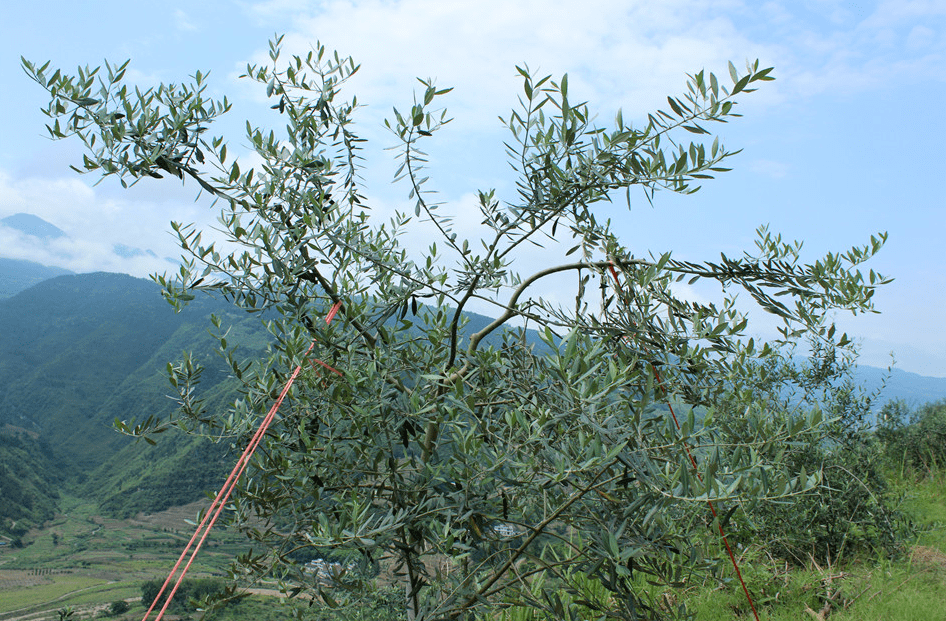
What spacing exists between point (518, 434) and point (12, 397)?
4570cm

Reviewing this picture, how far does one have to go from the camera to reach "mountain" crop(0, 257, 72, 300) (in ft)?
237

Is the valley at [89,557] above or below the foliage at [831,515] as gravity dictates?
below

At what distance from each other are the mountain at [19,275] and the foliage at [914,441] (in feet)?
259

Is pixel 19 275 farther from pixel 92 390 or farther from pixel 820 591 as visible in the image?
pixel 820 591

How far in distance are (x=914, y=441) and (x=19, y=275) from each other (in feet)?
389

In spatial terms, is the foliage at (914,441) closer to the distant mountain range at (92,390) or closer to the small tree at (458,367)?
the distant mountain range at (92,390)

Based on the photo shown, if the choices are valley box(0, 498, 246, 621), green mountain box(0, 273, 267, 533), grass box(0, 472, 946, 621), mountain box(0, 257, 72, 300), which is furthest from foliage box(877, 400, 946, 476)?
mountain box(0, 257, 72, 300)

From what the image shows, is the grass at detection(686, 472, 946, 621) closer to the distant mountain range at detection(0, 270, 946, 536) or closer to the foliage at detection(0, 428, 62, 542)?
the distant mountain range at detection(0, 270, 946, 536)

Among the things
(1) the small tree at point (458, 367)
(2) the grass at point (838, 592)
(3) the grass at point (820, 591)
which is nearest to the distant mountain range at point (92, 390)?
(3) the grass at point (820, 591)

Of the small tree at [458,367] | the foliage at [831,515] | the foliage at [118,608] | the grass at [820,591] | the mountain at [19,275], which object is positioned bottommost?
the foliage at [118,608]

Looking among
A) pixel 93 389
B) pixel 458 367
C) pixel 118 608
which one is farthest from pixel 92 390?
pixel 458 367

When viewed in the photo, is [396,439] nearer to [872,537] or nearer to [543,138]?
[543,138]

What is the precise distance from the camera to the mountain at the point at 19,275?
7216 centimetres

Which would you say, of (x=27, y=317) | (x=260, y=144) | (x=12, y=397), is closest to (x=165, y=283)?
(x=260, y=144)
